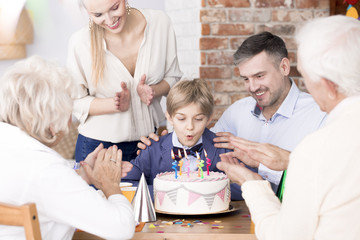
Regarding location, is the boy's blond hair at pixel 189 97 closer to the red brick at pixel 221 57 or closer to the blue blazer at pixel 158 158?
the blue blazer at pixel 158 158

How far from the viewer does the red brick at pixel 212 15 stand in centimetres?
298

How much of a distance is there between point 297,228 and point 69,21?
3509 mm

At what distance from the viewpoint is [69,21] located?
14.1 feet

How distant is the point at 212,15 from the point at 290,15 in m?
0.46

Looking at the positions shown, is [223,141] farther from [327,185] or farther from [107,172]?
[327,185]

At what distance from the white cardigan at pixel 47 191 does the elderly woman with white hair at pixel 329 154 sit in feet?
1.26

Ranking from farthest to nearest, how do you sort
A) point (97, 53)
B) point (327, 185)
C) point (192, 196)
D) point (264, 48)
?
1. point (97, 53)
2. point (264, 48)
3. point (192, 196)
4. point (327, 185)

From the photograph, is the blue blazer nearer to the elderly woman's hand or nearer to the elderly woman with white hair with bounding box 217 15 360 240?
the elderly woman's hand

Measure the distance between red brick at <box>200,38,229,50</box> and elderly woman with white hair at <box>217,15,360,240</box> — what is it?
70.2 inches

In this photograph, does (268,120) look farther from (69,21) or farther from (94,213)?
(69,21)

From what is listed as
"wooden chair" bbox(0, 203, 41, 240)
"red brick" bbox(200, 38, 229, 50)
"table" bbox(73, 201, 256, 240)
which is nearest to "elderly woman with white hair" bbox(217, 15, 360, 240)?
"table" bbox(73, 201, 256, 240)

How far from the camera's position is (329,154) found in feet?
3.65

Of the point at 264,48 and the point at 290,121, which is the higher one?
the point at 264,48

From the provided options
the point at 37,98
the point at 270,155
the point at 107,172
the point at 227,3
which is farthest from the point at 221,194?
the point at 227,3
